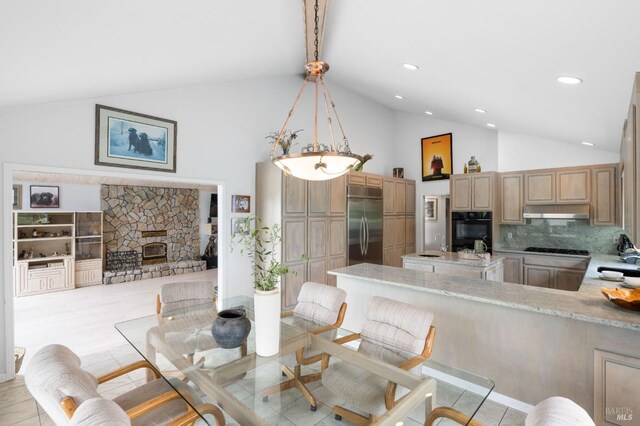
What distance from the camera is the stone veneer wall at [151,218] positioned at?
7602mm

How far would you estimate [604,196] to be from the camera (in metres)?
4.69

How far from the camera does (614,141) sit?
409 centimetres

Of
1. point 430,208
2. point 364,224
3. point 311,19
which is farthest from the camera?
point 430,208

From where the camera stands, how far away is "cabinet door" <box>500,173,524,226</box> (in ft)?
17.6

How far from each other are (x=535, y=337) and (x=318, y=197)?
10.6 feet

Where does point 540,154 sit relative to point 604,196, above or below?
above

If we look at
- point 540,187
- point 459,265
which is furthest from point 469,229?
point 459,265

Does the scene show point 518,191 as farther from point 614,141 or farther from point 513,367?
point 513,367

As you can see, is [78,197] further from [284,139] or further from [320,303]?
[320,303]

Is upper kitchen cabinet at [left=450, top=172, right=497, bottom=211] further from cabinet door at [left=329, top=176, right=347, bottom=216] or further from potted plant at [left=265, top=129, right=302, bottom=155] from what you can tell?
potted plant at [left=265, top=129, right=302, bottom=155]

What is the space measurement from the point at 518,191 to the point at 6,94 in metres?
6.51

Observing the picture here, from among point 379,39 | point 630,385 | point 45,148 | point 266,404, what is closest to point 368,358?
point 266,404

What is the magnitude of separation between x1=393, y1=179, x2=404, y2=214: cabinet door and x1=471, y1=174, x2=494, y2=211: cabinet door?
130cm

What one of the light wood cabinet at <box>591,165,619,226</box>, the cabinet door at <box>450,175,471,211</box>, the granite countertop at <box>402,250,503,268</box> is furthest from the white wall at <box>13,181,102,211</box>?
the light wood cabinet at <box>591,165,619,226</box>
